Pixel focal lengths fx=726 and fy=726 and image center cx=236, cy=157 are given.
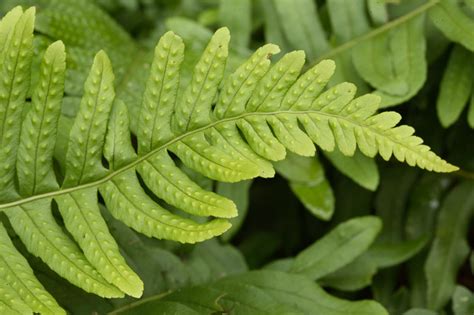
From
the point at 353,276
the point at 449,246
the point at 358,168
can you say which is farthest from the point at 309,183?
the point at 449,246

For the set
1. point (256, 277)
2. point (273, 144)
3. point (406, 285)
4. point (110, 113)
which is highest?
point (110, 113)

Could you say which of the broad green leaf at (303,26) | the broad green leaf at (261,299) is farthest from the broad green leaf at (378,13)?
the broad green leaf at (261,299)

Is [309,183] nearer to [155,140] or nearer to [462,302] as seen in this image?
[462,302]

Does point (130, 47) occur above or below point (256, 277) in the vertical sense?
above

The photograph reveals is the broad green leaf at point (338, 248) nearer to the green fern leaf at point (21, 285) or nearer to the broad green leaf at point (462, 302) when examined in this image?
the broad green leaf at point (462, 302)

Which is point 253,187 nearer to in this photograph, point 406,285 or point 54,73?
point 406,285

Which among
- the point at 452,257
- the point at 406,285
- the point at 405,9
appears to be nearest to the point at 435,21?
the point at 405,9

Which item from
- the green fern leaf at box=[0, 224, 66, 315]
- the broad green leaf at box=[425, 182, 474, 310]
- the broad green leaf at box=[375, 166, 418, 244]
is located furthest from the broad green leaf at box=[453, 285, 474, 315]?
the green fern leaf at box=[0, 224, 66, 315]
